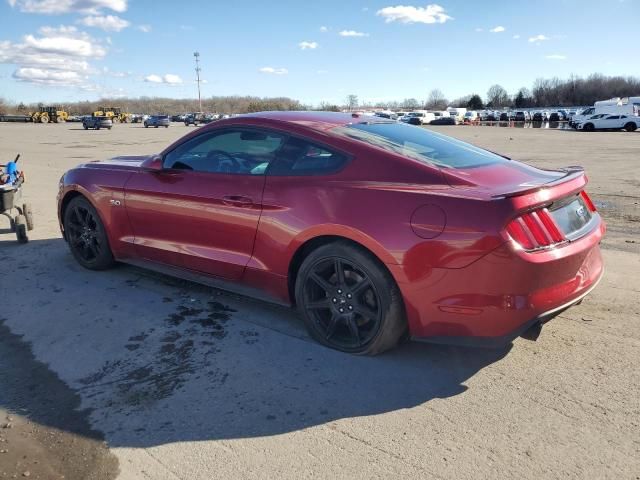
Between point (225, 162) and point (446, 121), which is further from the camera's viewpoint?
point (446, 121)

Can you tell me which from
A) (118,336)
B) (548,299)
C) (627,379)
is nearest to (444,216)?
(548,299)

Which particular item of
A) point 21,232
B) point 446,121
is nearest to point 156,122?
point 446,121

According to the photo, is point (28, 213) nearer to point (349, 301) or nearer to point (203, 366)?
point (203, 366)

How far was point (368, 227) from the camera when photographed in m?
3.26

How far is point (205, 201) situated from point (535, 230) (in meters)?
2.40

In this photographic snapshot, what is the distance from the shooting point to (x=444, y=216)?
3.04 meters

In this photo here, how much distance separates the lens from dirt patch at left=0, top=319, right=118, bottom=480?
252 centimetres

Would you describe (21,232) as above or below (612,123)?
below

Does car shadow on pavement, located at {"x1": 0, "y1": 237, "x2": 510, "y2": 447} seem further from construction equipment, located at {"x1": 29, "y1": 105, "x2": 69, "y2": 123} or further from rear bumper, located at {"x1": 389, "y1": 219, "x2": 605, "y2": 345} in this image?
construction equipment, located at {"x1": 29, "y1": 105, "x2": 69, "y2": 123}

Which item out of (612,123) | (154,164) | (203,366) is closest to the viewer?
(203,366)

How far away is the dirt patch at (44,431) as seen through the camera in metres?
2.52

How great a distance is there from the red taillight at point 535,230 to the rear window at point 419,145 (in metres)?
0.67

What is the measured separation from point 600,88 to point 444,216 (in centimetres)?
14614

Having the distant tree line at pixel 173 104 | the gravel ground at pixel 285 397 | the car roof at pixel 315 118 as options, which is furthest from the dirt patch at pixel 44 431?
the distant tree line at pixel 173 104
